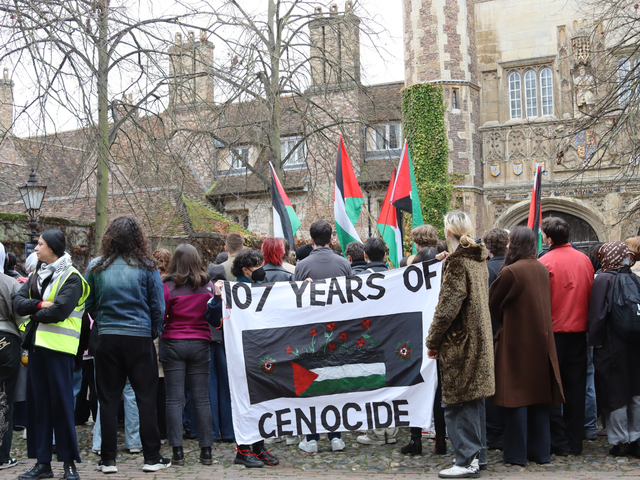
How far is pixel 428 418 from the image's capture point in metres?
5.70

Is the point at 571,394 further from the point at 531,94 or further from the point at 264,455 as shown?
the point at 531,94

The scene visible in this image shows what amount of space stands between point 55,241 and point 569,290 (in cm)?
432

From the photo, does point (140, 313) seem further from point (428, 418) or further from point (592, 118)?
point (592, 118)

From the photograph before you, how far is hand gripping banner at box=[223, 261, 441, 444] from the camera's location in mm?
5781

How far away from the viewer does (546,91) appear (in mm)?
22719

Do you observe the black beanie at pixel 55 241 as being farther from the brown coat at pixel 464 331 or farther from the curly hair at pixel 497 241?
the curly hair at pixel 497 241

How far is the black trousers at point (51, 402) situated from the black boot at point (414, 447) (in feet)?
9.00

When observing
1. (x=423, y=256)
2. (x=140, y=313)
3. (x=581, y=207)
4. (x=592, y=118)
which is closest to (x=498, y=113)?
(x=581, y=207)

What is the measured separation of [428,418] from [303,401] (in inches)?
41.9

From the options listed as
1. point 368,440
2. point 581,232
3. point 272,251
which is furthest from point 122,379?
point 581,232

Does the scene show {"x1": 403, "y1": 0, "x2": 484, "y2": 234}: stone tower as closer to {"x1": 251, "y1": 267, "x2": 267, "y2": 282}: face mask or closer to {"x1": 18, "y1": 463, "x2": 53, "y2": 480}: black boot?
{"x1": 251, "y1": 267, "x2": 267, "y2": 282}: face mask

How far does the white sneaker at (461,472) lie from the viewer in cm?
508

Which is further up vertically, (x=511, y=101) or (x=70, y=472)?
(x=511, y=101)

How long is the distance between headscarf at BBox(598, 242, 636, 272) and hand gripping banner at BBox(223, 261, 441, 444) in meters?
1.44
